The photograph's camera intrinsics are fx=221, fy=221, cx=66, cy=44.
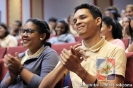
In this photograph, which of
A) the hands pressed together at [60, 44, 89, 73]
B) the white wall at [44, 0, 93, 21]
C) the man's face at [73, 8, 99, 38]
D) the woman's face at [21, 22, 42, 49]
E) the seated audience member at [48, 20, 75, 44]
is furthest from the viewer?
the seated audience member at [48, 20, 75, 44]

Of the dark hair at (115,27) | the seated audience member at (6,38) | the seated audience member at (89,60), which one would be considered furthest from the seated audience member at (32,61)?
the seated audience member at (6,38)

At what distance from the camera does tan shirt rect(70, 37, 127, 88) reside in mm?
584

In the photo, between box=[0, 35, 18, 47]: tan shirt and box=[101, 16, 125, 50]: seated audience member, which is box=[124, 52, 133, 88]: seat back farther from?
box=[0, 35, 18, 47]: tan shirt

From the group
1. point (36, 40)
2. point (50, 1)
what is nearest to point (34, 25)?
point (36, 40)

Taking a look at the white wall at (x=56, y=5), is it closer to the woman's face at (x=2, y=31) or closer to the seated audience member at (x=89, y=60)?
the seated audience member at (x=89, y=60)

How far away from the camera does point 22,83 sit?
0.77m

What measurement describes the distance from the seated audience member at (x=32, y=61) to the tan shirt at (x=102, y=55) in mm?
147

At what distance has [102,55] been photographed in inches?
24.3

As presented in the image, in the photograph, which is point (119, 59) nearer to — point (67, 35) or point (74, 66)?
point (74, 66)

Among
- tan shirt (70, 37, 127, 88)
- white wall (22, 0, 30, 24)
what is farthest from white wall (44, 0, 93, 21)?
tan shirt (70, 37, 127, 88)

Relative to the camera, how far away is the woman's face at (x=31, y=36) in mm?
856

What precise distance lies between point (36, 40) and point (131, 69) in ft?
1.27

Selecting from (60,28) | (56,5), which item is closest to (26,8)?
(56,5)

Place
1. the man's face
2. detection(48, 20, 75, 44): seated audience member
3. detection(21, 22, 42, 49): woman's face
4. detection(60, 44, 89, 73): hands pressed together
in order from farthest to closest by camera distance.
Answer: detection(48, 20, 75, 44): seated audience member, detection(21, 22, 42, 49): woman's face, the man's face, detection(60, 44, 89, 73): hands pressed together
